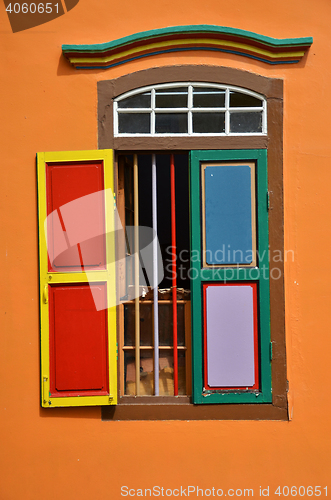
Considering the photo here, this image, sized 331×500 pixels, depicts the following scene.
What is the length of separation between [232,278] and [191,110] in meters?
1.29

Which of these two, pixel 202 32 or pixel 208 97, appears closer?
pixel 202 32

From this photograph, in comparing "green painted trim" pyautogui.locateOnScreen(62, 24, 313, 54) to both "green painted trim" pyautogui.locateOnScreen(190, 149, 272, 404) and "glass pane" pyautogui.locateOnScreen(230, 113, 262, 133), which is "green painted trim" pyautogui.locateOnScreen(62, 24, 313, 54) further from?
"green painted trim" pyautogui.locateOnScreen(190, 149, 272, 404)

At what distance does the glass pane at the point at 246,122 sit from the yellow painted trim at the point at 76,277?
37.6 inches

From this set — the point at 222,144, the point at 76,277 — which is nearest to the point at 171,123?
the point at 222,144

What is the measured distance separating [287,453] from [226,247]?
1.58 m

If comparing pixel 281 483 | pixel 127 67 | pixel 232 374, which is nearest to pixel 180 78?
pixel 127 67

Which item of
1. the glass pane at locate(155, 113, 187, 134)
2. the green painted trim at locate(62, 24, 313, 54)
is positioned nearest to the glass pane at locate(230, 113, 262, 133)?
the glass pane at locate(155, 113, 187, 134)

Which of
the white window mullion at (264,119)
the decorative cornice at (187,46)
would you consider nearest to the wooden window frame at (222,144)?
the white window mullion at (264,119)

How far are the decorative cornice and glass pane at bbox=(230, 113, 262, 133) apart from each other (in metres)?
0.42

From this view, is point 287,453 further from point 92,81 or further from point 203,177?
point 92,81

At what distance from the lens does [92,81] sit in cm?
303

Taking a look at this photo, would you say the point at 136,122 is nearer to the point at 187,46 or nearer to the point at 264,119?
the point at 187,46

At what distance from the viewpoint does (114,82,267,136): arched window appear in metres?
3.02

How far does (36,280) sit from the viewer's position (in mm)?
3055
